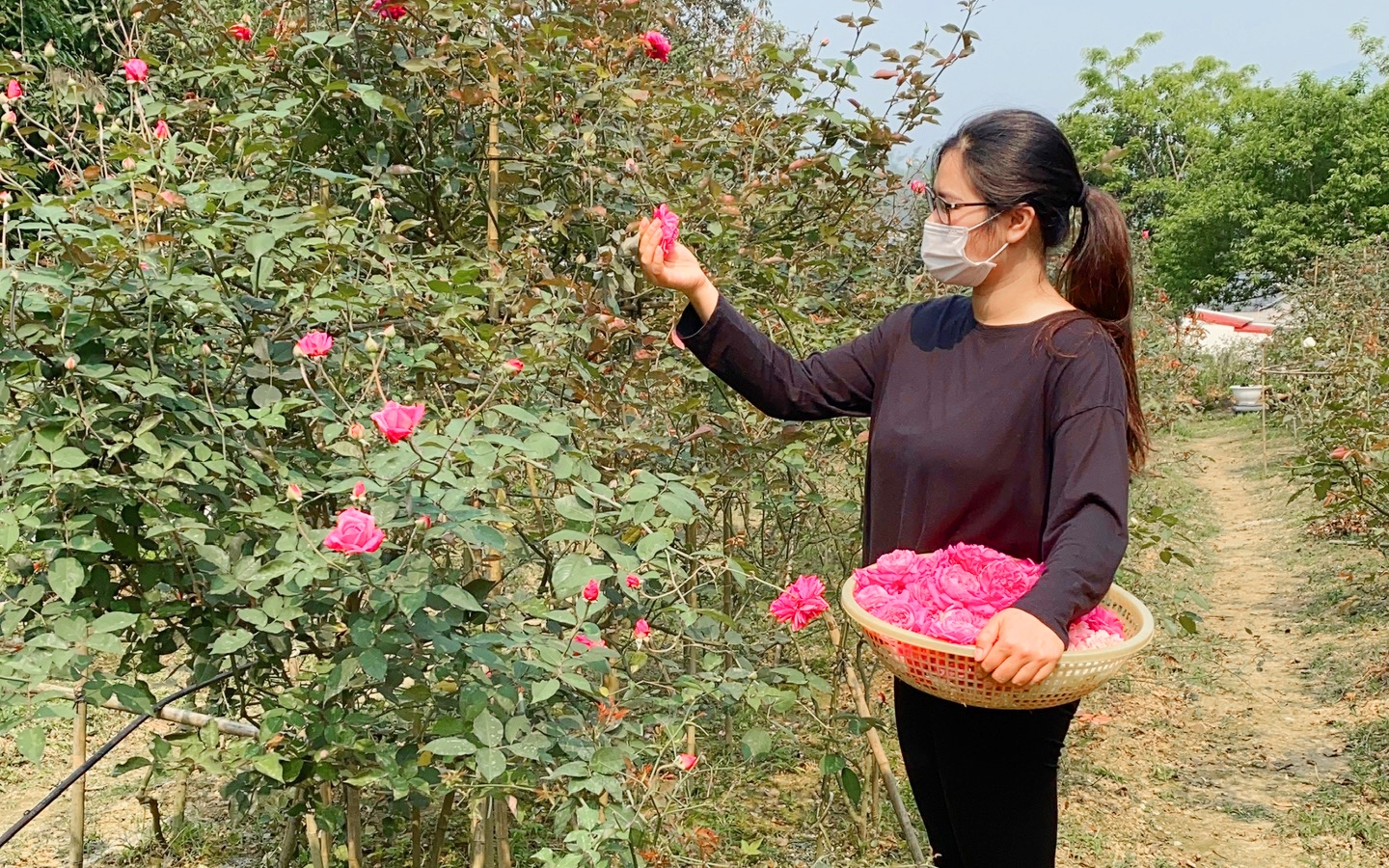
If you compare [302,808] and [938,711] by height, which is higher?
[938,711]

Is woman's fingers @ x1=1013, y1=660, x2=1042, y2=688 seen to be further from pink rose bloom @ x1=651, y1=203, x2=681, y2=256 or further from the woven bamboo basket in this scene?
pink rose bloom @ x1=651, y1=203, x2=681, y2=256

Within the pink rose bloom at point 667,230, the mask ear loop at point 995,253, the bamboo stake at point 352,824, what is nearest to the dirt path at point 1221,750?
the bamboo stake at point 352,824

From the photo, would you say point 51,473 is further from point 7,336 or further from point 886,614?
point 886,614

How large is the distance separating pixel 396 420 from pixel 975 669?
2.34 ft

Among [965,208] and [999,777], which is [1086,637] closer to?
[999,777]

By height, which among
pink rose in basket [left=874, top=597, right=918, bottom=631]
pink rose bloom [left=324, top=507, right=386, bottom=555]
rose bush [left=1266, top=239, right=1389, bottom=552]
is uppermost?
pink rose bloom [left=324, top=507, right=386, bottom=555]

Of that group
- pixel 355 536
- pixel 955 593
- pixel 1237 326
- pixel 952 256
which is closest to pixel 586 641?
pixel 355 536

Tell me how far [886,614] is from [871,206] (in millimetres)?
1629

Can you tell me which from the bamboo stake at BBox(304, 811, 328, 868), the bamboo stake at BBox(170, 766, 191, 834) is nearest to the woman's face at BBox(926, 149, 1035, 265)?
the bamboo stake at BBox(304, 811, 328, 868)

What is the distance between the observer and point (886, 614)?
1.42 m

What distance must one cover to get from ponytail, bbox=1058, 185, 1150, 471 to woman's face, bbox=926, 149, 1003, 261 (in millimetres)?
150

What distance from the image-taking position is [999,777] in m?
1.54

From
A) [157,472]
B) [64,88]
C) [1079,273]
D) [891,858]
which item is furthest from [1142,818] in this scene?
[64,88]

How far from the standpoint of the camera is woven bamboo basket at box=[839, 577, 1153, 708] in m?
1.28
